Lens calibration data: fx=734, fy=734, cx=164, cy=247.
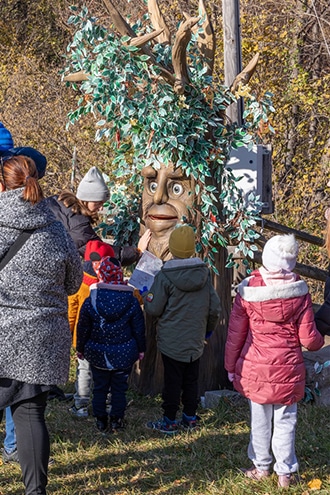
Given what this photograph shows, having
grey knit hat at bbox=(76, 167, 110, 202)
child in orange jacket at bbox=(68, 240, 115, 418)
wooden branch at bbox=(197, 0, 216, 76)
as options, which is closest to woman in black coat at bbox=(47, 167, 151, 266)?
grey knit hat at bbox=(76, 167, 110, 202)

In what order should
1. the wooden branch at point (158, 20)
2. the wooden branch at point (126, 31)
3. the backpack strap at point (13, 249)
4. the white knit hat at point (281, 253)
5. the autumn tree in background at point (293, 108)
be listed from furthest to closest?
1. the autumn tree in background at point (293, 108)
2. the wooden branch at point (158, 20)
3. the wooden branch at point (126, 31)
4. the white knit hat at point (281, 253)
5. the backpack strap at point (13, 249)

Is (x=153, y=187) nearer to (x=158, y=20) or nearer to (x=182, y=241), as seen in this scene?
(x=182, y=241)

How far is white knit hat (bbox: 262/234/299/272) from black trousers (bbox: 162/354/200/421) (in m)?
1.37

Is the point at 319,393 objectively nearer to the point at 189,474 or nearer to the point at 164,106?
the point at 189,474

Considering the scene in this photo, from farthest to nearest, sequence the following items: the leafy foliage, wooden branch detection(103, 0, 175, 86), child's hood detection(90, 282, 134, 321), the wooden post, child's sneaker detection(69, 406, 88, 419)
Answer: the wooden post, child's sneaker detection(69, 406, 88, 419), the leafy foliage, wooden branch detection(103, 0, 175, 86), child's hood detection(90, 282, 134, 321)

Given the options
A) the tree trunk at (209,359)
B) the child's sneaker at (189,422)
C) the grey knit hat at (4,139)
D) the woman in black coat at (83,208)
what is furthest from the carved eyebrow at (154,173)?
the child's sneaker at (189,422)

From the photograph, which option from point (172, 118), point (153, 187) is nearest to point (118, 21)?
point (172, 118)

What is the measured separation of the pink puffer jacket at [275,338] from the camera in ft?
13.3

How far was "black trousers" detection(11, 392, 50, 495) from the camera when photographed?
3.57 metres

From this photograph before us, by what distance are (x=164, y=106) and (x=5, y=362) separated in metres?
2.58

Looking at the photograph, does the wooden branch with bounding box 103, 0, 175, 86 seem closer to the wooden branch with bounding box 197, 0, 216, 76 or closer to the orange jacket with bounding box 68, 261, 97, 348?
the wooden branch with bounding box 197, 0, 216, 76

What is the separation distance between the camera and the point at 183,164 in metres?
5.51

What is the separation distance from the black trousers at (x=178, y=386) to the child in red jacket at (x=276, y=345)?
101 centimetres

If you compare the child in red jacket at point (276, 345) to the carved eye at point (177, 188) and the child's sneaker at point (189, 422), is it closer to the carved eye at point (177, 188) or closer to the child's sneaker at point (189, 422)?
the child's sneaker at point (189, 422)
